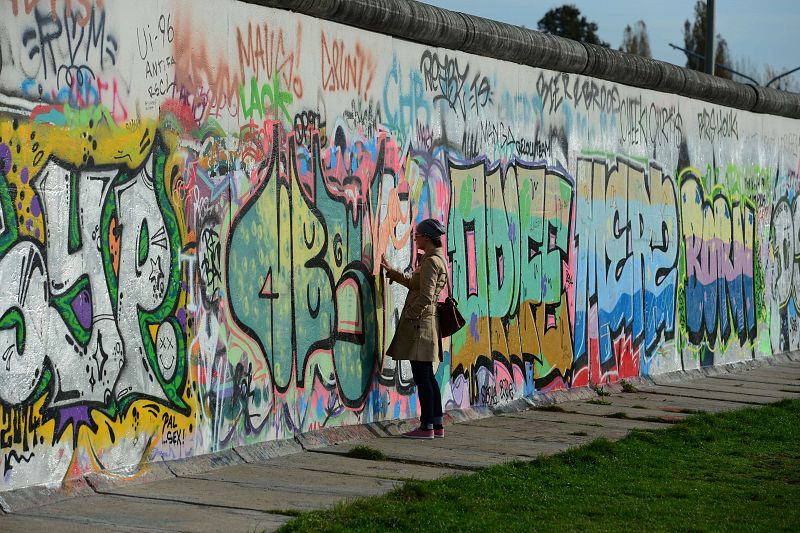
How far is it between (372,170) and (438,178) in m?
1.12

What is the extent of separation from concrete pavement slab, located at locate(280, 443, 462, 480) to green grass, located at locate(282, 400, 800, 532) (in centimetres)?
39

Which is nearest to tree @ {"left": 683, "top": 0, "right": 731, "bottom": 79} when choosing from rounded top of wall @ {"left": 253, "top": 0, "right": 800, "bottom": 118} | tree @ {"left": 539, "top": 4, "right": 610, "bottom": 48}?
tree @ {"left": 539, "top": 4, "right": 610, "bottom": 48}

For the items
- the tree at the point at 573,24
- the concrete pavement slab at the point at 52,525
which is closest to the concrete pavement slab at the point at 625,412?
the concrete pavement slab at the point at 52,525

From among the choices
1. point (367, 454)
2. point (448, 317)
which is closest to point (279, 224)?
point (367, 454)

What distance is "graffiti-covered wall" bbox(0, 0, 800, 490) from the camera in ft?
25.1

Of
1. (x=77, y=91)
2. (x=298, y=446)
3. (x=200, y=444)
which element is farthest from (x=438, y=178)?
(x=77, y=91)

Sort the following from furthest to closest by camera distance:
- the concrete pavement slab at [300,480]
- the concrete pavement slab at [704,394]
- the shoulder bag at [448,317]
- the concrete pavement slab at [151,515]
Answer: the concrete pavement slab at [704,394] < the shoulder bag at [448,317] < the concrete pavement slab at [300,480] < the concrete pavement slab at [151,515]

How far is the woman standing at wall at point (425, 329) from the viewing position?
34.9 ft

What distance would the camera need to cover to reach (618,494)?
8.40m

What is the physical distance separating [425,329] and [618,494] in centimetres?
274

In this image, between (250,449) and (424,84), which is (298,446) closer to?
(250,449)

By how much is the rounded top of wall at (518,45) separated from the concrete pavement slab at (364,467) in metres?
3.34

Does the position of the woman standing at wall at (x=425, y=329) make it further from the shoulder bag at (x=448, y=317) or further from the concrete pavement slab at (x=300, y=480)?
the concrete pavement slab at (x=300, y=480)

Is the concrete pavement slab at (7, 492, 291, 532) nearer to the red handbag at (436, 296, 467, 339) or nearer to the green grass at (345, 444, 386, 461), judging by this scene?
the green grass at (345, 444, 386, 461)
